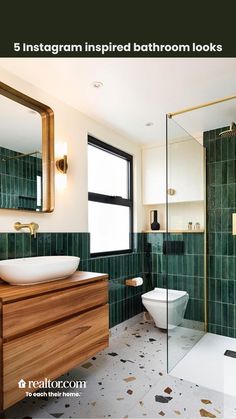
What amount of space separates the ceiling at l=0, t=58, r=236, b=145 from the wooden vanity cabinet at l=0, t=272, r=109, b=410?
1419 mm

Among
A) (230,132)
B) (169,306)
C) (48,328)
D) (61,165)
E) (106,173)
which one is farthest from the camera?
(106,173)

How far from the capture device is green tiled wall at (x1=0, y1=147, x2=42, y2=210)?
1785 mm

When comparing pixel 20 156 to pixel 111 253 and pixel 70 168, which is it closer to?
pixel 70 168

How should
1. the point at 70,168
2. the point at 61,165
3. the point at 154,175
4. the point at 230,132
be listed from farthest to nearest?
the point at 154,175, the point at 230,132, the point at 70,168, the point at 61,165

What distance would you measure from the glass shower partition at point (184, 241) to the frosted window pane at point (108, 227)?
66cm

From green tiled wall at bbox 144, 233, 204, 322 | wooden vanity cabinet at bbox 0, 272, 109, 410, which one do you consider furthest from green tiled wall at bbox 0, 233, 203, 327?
wooden vanity cabinet at bbox 0, 272, 109, 410

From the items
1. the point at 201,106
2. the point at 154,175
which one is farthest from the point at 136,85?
the point at 154,175

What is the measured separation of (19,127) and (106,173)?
122cm

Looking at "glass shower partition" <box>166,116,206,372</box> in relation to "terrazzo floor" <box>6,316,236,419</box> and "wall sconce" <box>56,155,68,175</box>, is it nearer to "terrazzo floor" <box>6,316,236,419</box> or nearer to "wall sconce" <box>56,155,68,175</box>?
"terrazzo floor" <box>6,316,236,419</box>

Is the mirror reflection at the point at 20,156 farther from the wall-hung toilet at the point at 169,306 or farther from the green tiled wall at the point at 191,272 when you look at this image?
the wall-hung toilet at the point at 169,306

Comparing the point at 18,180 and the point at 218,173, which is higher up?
the point at 218,173

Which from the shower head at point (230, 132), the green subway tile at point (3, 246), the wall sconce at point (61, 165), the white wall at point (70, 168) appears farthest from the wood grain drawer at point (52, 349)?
the shower head at point (230, 132)

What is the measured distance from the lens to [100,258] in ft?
8.55

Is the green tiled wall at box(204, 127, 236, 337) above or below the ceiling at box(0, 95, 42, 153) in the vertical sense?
below
